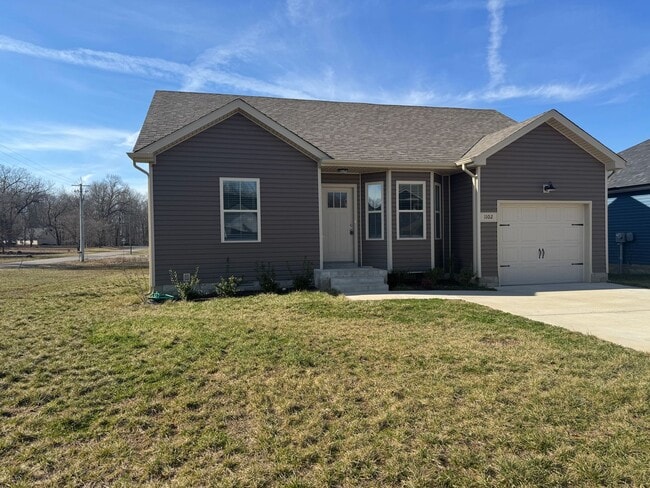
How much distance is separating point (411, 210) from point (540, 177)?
3.49 meters

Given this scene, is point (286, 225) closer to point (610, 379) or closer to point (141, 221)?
point (610, 379)

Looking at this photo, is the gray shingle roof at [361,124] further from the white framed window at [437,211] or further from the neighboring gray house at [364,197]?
the white framed window at [437,211]

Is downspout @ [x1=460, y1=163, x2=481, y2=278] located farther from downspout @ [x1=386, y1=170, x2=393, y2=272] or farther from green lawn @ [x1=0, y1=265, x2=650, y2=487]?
green lawn @ [x1=0, y1=265, x2=650, y2=487]

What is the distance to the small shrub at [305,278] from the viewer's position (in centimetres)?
990

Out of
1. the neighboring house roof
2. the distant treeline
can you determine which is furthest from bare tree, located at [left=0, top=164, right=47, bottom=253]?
the neighboring house roof

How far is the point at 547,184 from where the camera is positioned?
10930 mm

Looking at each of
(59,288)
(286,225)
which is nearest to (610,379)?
(286,225)

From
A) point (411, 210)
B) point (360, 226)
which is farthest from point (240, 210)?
point (411, 210)

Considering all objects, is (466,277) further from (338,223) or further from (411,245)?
(338,223)

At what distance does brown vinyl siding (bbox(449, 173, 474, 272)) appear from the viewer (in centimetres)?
1105

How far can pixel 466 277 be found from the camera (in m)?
10.6

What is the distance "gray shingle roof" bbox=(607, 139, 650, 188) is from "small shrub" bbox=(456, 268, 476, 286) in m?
8.26

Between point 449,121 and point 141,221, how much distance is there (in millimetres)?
73982

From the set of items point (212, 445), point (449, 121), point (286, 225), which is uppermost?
point (449, 121)
